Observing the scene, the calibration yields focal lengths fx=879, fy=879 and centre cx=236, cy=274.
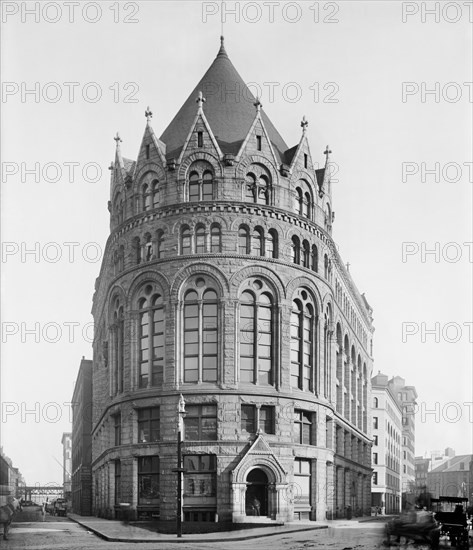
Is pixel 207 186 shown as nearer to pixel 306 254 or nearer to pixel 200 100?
pixel 200 100

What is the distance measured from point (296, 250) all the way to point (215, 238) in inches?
208

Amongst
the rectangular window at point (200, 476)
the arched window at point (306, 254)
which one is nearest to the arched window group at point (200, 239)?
the arched window at point (306, 254)

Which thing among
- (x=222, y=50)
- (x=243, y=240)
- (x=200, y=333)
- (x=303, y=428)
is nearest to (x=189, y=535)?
(x=200, y=333)

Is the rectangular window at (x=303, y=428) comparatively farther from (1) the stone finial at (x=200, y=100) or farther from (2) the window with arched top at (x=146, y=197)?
(1) the stone finial at (x=200, y=100)

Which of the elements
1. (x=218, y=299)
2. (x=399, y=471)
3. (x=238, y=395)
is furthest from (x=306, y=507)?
(x=399, y=471)

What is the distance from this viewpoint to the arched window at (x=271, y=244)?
2002 inches

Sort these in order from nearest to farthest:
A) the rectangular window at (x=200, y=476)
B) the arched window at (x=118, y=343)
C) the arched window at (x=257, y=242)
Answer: the rectangular window at (x=200, y=476)
the arched window at (x=257, y=242)
the arched window at (x=118, y=343)

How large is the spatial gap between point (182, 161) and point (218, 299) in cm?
826

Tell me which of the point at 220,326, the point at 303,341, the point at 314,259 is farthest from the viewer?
the point at 314,259

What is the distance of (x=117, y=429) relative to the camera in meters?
53.5

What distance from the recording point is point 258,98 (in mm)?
53250

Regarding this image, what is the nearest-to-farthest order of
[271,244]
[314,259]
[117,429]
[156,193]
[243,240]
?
1. [243,240]
2. [271,244]
3. [156,193]
4. [117,429]
5. [314,259]

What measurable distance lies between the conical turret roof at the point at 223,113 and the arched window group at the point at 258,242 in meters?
4.93

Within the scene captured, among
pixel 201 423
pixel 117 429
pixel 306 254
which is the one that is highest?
pixel 306 254
